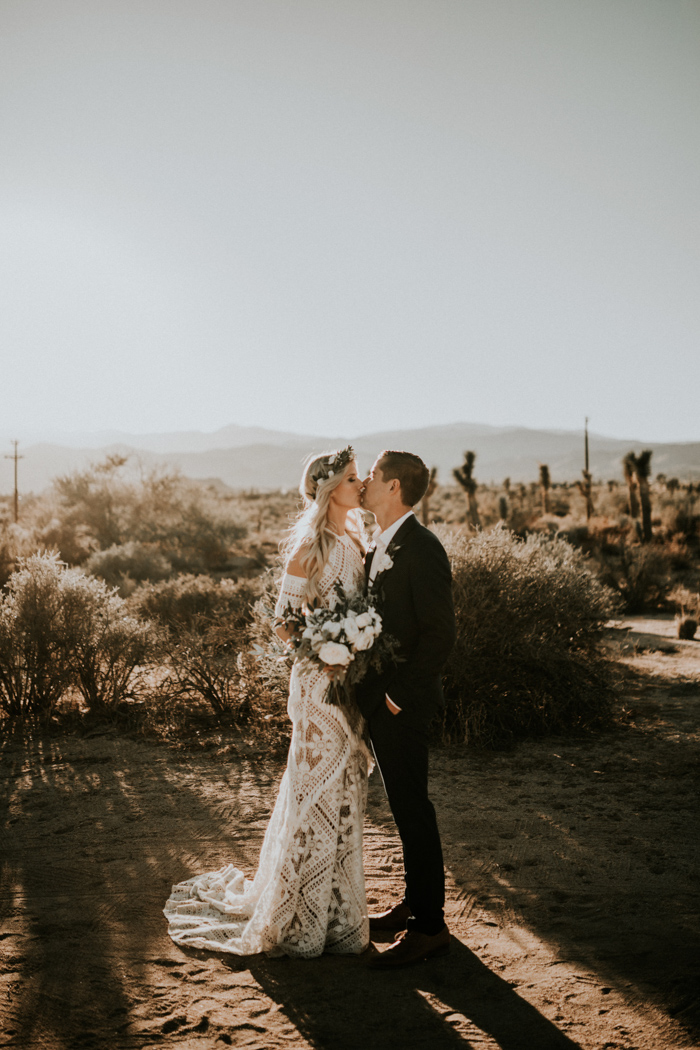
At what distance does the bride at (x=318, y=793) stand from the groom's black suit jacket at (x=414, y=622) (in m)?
0.20

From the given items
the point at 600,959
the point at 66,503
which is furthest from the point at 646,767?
the point at 66,503

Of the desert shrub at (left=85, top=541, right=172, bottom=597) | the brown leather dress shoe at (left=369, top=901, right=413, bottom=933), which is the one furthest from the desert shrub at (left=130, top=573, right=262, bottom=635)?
the brown leather dress shoe at (left=369, top=901, right=413, bottom=933)

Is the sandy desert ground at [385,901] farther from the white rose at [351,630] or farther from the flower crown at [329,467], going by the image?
the flower crown at [329,467]

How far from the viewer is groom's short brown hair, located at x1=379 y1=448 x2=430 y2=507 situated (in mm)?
3381

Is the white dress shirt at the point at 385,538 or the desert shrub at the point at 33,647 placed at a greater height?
the white dress shirt at the point at 385,538

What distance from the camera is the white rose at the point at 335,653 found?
3.00 meters

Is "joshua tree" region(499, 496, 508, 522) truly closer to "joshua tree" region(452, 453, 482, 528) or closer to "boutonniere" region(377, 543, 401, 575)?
"joshua tree" region(452, 453, 482, 528)

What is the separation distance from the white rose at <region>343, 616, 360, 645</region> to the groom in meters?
0.25

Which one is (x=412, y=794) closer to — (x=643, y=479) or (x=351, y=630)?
(x=351, y=630)

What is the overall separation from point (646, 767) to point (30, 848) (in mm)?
4780

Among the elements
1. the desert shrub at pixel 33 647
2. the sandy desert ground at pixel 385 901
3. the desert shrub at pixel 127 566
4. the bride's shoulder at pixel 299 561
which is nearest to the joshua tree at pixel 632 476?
the desert shrub at pixel 127 566

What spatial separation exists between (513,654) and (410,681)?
412 cm

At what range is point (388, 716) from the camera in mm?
3264

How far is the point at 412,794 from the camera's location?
3.29 m
